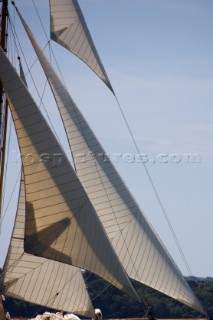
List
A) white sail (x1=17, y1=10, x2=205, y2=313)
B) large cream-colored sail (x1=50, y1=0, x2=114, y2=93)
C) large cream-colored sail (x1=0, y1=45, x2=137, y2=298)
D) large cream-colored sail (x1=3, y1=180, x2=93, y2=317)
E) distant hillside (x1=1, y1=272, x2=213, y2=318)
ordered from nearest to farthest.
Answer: large cream-colored sail (x1=0, y1=45, x2=137, y2=298), large cream-colored sail (x1=3, y1=180, x2=93, y2=317), white sail (x1=17, y1=10, x2=205, y2=313), large cream-colored sail (x1=50, y1=0, x2=114, y2=93), distant hillside (x1=1, y1=272, x2=213, y2=318)

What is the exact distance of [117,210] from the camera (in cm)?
3725

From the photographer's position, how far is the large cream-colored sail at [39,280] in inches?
1369

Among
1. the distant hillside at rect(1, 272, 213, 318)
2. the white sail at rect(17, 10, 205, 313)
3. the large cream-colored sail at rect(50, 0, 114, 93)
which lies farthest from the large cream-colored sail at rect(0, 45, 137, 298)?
the distant hillside at rect(1, 272, 213, 318)

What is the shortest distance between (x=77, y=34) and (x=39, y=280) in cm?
1030

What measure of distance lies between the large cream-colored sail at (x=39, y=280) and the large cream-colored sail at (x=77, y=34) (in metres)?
6.21

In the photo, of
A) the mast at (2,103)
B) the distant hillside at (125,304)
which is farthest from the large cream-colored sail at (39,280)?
the distant hillside at (125,304)

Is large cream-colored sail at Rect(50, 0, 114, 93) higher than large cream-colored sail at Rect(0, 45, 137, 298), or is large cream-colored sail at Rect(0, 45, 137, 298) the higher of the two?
large cream-colored sail at Rect(50, 0, 114, 93)

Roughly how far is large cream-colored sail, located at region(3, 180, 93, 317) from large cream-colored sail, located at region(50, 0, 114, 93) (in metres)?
6.21

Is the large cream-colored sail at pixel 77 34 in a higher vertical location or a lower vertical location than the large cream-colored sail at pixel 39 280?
higher

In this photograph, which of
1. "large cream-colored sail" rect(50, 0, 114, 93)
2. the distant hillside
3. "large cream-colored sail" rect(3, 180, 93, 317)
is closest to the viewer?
"large cream-colored sail" rect(3, 180, 93, 317)

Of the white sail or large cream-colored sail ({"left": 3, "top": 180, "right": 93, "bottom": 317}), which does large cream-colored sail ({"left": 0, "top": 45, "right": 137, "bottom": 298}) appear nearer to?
large cream-colored sail ({"left": 3, "top": 180, "right": 93, "bottom": 317})

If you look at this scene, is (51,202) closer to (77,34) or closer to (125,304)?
(77,34)

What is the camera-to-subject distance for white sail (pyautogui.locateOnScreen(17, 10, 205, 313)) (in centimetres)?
3672

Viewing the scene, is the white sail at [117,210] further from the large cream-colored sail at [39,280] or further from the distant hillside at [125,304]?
the distant hillside at [125,304]
